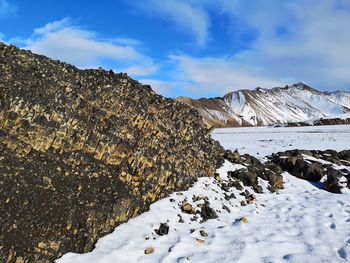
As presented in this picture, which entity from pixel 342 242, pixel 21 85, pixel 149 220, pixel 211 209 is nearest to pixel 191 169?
pixel 211 209

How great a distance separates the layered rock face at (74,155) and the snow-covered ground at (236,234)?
0.62 m

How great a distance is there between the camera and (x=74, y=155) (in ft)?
39.8

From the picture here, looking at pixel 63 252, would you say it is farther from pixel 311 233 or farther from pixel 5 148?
pixel 311 233

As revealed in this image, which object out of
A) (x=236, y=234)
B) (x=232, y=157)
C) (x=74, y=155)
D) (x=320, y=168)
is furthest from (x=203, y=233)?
(x=320, y=168)

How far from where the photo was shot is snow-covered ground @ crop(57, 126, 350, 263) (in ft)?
34.5

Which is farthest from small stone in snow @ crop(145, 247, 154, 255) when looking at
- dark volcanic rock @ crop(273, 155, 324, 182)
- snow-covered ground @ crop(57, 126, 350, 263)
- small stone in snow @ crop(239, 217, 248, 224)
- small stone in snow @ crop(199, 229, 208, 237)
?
dark volcanic rock @ crop(273, 155, 324, 182)

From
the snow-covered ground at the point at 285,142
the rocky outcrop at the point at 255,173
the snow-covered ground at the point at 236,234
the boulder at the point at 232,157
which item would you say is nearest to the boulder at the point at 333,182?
the snow-covered ground at the point at 236,234

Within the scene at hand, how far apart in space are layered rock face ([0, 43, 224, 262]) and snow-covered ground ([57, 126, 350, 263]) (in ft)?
2.04

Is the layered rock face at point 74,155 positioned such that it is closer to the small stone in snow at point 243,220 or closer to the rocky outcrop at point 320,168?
the small stone in snow at point 243,220

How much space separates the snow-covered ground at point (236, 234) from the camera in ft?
34.5

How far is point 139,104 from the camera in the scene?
1561 cm

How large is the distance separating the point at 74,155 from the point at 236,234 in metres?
6.19

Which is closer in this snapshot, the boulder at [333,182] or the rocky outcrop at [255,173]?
the rocky outcrop at [255,173]

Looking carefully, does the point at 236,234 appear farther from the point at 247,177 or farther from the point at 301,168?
the point at 301,168
